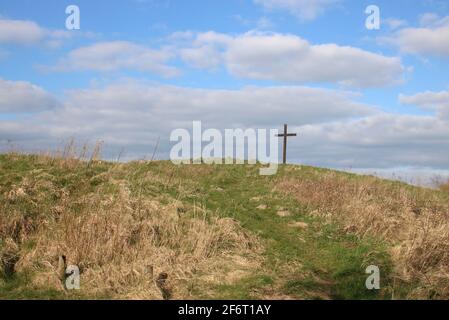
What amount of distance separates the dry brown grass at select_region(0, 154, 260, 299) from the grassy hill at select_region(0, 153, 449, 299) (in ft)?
0.09

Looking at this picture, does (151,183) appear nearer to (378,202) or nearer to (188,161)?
(378,202)

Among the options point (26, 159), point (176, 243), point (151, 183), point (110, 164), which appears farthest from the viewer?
point (110, 164)

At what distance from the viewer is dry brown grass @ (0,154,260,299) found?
29.8 ft

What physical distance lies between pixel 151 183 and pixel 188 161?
1056cm

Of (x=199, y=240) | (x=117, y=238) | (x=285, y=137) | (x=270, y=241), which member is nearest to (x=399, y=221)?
(x=270, y=241)

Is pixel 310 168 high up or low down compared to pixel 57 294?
up

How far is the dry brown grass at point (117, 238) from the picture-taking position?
9070 mm

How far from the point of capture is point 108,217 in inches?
442

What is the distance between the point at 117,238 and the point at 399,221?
8238mm

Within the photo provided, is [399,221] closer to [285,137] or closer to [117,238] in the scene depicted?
[117,238]

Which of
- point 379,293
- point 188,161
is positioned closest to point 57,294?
point 379,293

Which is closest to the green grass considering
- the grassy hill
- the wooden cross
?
the grassy hill

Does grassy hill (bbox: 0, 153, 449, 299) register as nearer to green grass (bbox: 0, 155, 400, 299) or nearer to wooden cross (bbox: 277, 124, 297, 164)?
green grass (bbox: 0, 155, 400, 299)
